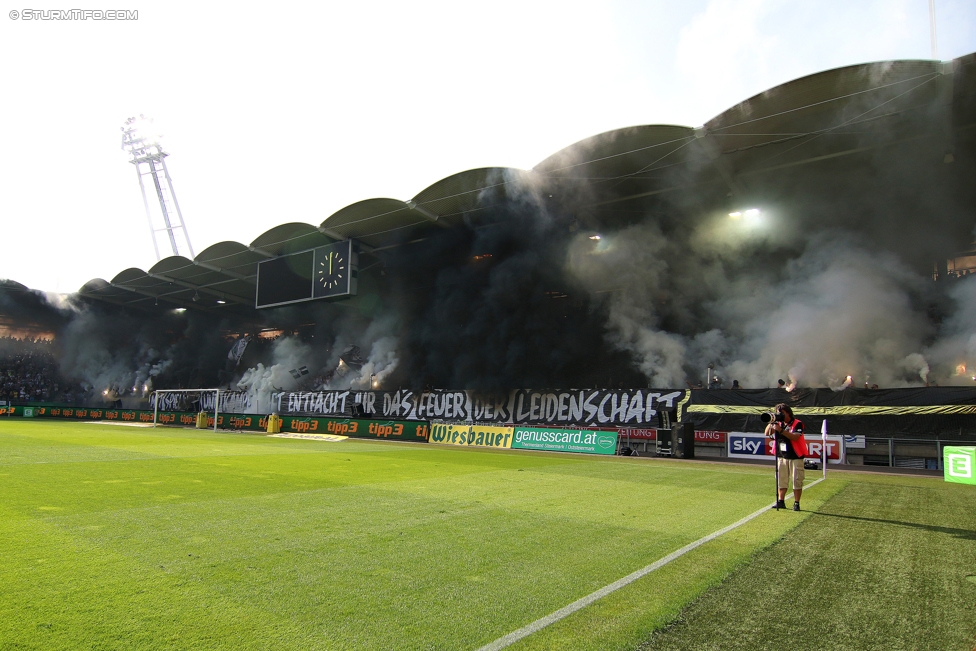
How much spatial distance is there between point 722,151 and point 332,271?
21669 millimetres

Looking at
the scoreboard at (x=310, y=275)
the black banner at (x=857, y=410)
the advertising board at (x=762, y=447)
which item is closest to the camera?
the black banner at (x=857, y=410)

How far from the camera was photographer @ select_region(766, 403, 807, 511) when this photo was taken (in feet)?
27.8

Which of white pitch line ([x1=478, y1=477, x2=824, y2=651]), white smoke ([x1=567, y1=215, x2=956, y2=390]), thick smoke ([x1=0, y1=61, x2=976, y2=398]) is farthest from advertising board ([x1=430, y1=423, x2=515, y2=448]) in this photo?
white pitch line ([x1=478, y1=477, x2=824, y2=651])

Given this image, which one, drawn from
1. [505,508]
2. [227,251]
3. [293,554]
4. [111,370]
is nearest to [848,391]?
[505,508]

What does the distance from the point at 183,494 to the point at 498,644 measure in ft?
22.5

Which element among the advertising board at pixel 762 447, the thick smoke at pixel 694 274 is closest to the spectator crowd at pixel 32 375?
the thick smoke at pixel 694 274

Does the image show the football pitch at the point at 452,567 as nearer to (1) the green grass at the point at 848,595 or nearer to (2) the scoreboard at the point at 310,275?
(1) the green grass at the point at 848,595

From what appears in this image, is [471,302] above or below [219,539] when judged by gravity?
above

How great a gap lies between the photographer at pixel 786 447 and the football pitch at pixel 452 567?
45cm

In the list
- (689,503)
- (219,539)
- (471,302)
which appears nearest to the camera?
(219,539)

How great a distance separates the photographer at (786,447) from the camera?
846 cm

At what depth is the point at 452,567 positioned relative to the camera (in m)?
4.76

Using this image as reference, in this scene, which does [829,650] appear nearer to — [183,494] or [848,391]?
[183,494]

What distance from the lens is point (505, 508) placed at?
788cm
